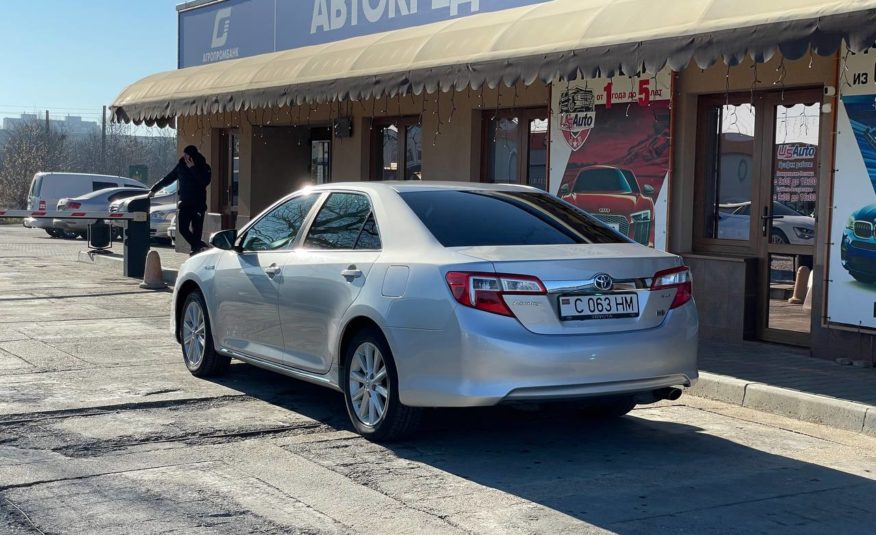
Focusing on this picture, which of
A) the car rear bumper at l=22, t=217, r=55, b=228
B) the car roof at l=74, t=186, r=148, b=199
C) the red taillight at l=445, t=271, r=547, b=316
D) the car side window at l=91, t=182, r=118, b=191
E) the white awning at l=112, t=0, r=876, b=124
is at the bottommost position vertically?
the car rear bumper at l=22, t=217, r=55, b=228

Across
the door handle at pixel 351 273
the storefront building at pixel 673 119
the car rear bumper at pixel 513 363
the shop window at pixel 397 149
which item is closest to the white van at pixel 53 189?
the storefront building at pixel 673 119

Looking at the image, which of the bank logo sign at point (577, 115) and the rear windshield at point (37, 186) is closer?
the bank logo sign at point (577, 115)

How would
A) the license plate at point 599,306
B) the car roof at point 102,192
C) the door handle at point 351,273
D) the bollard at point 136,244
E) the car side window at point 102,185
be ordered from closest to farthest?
the license plate at point 599,306, the door handle at point 351,273, the bollard at point 136,244, the car roof at point 102,192, the car side window at point 102,185

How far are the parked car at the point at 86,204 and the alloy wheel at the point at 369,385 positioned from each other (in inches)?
990

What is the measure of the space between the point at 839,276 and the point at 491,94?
588 cm

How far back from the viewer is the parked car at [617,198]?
12.0 meters

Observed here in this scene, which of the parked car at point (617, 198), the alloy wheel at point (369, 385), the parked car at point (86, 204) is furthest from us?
the parked car at point (86, 204)

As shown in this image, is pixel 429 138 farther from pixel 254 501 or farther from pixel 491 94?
pixel 254 501

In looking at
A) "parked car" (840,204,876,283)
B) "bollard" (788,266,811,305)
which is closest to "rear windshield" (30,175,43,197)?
"bollard" (788,266,811,305)

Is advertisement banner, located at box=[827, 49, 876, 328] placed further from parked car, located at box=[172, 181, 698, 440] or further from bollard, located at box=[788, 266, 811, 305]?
Result: parked car, located at box=[172, 181, 698, 440]

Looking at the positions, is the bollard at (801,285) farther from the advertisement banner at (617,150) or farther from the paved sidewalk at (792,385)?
the advertisement banner at (617,150)

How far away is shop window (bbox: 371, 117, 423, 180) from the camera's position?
16578 mm

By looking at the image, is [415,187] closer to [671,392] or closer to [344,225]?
[344,225]

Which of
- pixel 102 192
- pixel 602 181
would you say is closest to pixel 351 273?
pixel 602 181
